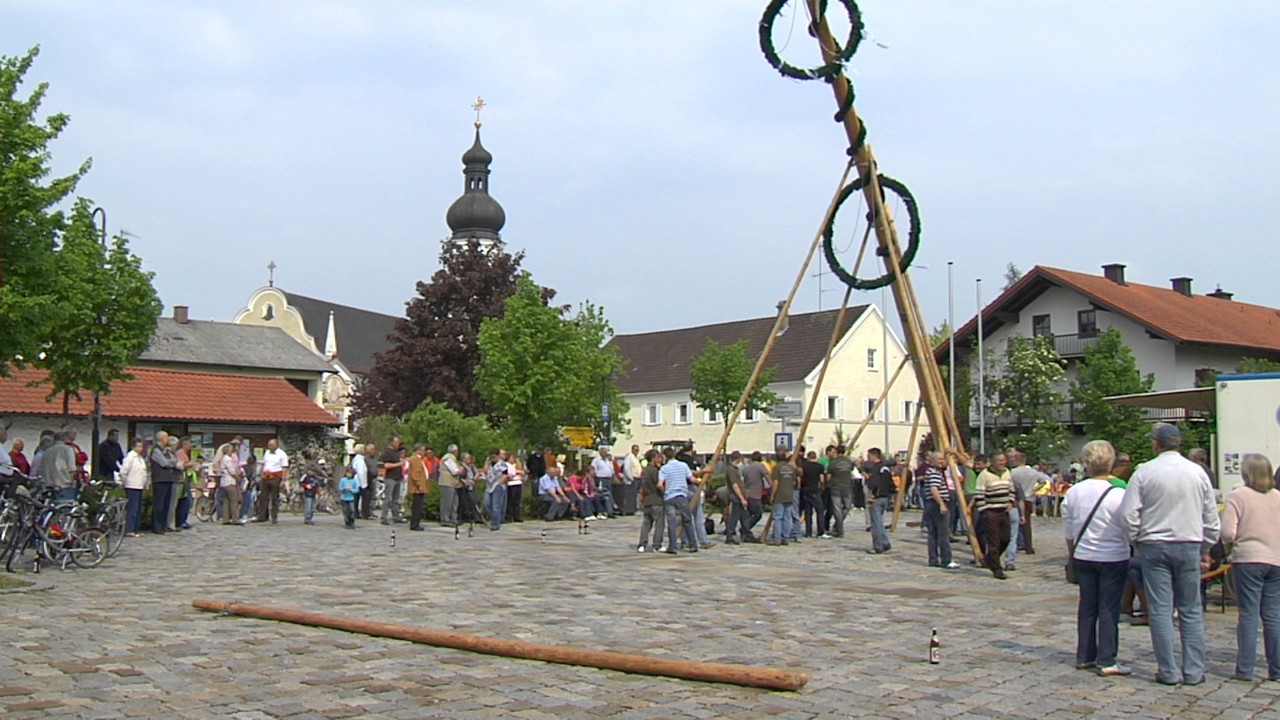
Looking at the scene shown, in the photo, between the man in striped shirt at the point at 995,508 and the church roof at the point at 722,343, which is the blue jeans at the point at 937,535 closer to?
the man in striped shirt at the point at 995,508

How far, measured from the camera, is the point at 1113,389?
4644 centimetres

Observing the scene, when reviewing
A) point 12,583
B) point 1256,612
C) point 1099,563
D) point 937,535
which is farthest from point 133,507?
point 1256,612

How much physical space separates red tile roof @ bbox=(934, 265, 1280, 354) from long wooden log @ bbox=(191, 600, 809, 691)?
143ft

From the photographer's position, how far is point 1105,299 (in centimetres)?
5078

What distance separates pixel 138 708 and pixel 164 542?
43.8ft

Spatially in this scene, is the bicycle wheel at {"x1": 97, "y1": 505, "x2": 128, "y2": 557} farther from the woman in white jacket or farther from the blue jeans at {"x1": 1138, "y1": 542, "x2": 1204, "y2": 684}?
the blue jeans at {"x1": 1138, "y1": 542, "x2": 1204, "y2": 684}

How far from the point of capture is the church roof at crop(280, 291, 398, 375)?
92.1 m

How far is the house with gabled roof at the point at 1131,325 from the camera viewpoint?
49.9 m

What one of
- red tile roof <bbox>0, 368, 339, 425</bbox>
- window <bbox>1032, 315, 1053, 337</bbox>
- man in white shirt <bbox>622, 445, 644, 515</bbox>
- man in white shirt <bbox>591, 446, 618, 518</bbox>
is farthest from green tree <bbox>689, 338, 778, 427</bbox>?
man in white shirt <bbox>591, 446, 618, 518</bbox>

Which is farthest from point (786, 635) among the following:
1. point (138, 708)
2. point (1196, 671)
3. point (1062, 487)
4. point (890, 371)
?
point (890, 371)

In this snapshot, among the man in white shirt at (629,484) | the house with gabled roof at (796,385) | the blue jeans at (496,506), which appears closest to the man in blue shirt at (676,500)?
the blue jeans at (496,506)

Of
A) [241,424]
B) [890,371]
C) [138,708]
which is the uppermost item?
[890,371]

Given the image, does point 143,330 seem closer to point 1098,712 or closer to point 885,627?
point 885,627

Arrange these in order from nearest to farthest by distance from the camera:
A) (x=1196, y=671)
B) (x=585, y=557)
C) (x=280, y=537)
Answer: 1. (x=1196, y=671)
2. (x=585, y=557)
3. (x=280, y=537)
